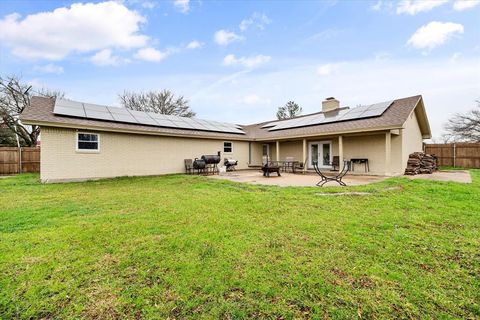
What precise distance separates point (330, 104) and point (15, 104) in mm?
27354

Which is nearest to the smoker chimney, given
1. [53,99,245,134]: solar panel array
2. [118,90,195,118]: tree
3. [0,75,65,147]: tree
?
[53,99,245,134]: solar panel array

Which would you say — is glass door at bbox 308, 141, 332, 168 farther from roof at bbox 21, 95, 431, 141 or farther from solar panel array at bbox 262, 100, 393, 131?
solar panel array at bbox 262, 100, 393, 131

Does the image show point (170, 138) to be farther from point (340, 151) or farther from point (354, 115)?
point (354, 115)

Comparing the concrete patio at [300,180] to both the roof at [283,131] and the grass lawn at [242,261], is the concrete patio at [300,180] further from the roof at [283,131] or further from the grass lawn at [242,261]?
the grass lawn at [242,261]

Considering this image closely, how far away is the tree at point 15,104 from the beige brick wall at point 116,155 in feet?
47.9

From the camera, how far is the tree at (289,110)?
32650 mm

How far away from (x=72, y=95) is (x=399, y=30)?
3014cm

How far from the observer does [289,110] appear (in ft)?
108

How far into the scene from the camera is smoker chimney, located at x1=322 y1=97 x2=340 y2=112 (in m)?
16.5

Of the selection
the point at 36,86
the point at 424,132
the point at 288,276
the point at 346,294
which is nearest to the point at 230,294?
the point at 288,276

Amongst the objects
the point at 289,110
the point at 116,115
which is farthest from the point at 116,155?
the point at 289,110

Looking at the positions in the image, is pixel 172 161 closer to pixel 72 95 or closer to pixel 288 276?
pixel 288 276

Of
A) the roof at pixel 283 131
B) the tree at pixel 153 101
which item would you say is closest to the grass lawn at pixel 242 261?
the roof at pixel 283 131

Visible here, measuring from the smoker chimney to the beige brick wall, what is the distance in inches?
353
